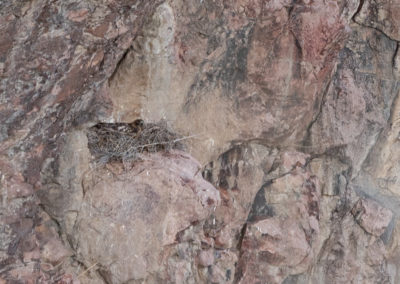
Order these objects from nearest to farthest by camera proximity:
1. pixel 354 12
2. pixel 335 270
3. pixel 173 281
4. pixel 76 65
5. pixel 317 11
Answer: pixel 76 65 < pixel 173 281 < pixel 317 11 < pixel 354 12 < pixel 335 270

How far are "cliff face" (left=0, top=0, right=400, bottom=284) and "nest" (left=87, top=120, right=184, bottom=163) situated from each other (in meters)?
0.02

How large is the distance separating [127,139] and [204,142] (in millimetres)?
444

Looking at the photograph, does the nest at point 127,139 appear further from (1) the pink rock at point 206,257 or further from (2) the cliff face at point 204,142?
(1) the pink rock at point 206,257

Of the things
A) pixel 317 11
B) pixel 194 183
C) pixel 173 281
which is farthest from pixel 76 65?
pixel 317 11

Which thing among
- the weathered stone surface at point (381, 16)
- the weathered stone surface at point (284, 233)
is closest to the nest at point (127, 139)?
the weathered stone surface at point (284, 233)

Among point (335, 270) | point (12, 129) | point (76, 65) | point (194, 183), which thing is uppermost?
point (76, 65)

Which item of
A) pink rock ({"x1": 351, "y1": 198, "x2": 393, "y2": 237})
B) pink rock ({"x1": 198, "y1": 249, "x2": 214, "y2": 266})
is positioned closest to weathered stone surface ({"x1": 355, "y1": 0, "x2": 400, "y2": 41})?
pink rock ({"x1": 351, "y1": 198, "x2": 393, "y2": 237})

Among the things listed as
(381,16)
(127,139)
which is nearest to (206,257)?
(127,139)

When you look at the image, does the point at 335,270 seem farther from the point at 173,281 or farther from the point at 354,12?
the point at 354,12

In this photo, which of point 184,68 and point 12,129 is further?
point 184,68

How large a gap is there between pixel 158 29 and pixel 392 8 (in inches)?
58.3

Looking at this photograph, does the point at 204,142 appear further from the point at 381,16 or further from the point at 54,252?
the point at 381,16

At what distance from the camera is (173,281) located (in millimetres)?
2688

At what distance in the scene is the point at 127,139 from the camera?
2637 mm
